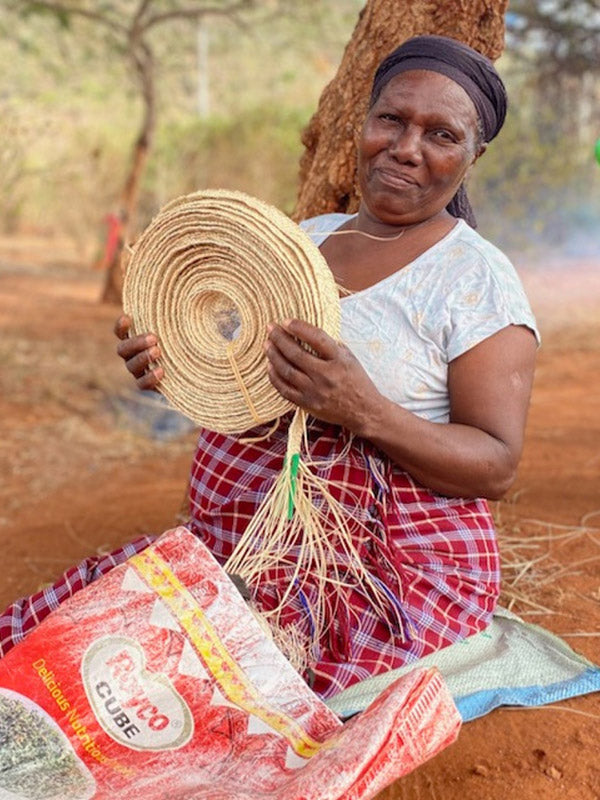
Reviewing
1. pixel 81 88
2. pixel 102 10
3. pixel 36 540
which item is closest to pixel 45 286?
pixel 102 10

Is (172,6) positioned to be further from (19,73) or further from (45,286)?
(19,73)

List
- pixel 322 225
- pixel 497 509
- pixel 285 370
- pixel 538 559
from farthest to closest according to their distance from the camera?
pixel 497 509
pixel 538 559
pixel 322 225
pixel 285 370

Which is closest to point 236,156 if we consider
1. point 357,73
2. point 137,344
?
point 357,73

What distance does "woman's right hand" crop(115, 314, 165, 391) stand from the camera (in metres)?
2.05

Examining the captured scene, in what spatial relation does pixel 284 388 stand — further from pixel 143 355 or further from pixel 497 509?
→ pixel 497 509

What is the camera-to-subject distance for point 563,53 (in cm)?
1070

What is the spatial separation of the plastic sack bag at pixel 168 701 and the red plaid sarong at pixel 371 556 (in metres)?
0.21

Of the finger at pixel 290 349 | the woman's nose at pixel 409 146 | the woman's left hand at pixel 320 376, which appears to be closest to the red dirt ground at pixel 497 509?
the woman's left hand at pixel 320 376

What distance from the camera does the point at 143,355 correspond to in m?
2.05

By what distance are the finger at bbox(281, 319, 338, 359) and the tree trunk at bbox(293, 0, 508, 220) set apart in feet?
3.19

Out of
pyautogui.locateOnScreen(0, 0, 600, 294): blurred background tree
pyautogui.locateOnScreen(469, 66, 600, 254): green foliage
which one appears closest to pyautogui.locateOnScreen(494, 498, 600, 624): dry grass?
pyautogui.locateOnScreen(0, 0, 600, 294): blurred background tree

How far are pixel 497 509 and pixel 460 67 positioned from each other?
5.61 ft

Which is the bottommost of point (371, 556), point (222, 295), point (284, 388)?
→ point (371, 556)

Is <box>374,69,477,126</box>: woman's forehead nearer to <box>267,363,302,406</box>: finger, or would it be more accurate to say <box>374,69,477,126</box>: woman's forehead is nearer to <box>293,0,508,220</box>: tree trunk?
<box>293,0,508,220</box>: tree trunk
